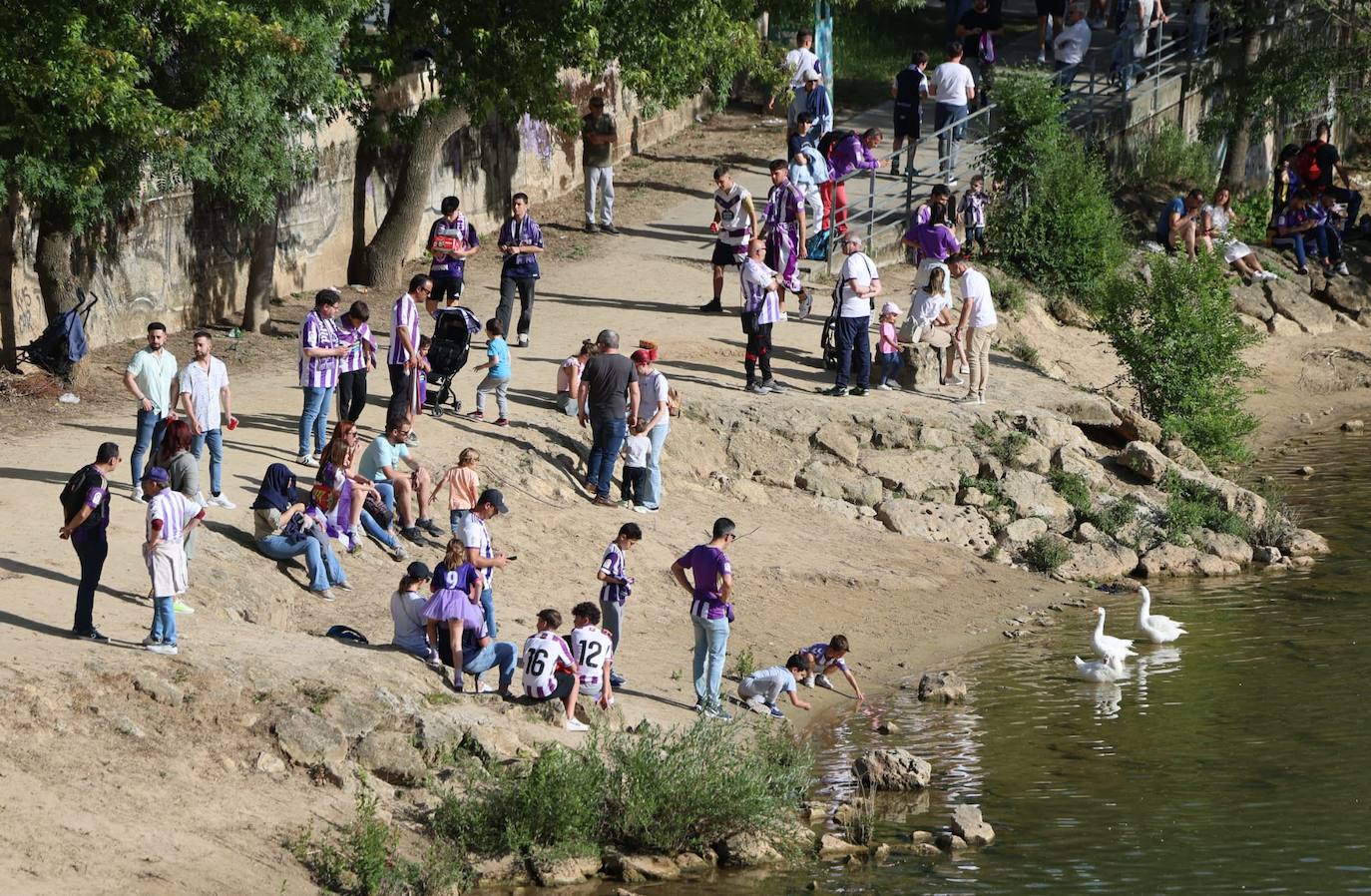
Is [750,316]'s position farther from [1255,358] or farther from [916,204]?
[1255,358]

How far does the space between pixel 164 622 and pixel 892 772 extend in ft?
17.5

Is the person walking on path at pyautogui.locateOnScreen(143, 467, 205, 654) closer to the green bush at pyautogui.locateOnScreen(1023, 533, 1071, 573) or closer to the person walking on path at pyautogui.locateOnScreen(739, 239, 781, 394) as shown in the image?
the person walking on path at pyautogui.locateOnScreen(739, 239, 781, 394)

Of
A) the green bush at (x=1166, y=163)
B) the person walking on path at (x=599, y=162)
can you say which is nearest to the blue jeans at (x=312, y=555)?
the person walking on path at (x=599, y=162)

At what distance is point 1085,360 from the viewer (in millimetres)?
28219

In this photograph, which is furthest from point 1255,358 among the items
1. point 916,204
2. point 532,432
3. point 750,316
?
point 532,432

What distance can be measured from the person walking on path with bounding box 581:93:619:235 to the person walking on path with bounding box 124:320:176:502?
11.9 m

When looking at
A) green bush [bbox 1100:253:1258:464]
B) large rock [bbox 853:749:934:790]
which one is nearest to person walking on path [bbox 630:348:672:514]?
large rock [bbox 853:749:934:790]

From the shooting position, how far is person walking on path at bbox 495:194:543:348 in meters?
23.3

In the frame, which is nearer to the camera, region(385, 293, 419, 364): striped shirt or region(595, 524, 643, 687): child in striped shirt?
region(595, 524, 643, 687): child in striped shirt

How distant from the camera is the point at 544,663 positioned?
48.5 feet

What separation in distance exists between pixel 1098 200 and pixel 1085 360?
2.72 meters

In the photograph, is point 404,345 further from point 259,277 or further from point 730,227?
point 730,227

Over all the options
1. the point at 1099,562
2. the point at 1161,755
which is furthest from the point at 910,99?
the point at 1161,755

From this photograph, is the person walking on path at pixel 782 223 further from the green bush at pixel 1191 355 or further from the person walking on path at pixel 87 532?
the person walking on path at pixel 87 532
